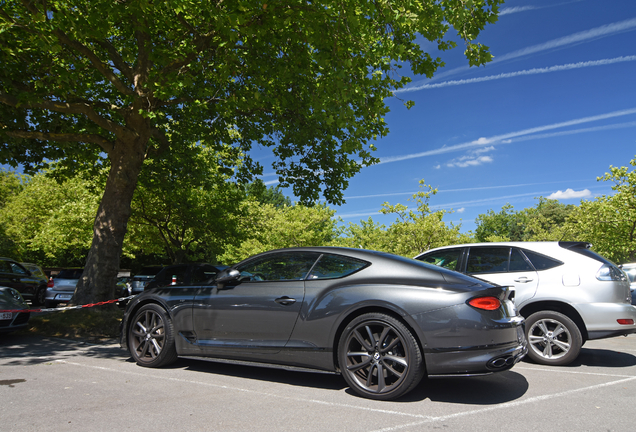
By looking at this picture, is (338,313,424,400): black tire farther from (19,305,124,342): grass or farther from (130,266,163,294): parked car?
(130,266,163,294): parked car

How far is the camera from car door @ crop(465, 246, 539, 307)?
20.7ft

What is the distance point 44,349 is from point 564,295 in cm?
783

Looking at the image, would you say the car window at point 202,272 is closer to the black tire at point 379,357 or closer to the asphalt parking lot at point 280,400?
the asphalt parking lot at point 280,400

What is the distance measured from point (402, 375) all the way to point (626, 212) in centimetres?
2802

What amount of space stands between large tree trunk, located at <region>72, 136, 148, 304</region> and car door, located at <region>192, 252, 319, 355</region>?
6268 millimetres

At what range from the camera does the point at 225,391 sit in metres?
4.44

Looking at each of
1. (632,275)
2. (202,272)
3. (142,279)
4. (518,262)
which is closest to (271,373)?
(518,262)

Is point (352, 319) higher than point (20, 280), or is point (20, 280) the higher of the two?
point (20, 280)

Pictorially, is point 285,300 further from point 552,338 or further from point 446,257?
point 552,338

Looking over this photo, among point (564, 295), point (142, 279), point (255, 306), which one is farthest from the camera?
point (142, 279)

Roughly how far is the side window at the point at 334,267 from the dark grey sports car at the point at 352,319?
0.04 ft

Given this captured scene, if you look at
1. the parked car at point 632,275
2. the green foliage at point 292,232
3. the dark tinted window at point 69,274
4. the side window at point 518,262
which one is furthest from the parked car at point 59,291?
the green foliage at point 292,232

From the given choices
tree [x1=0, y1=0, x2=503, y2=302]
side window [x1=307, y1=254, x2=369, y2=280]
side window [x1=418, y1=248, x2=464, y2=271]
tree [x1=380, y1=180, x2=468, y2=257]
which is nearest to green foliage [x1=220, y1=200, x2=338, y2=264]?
tree [x1=380, y1=180, x2=468, y2=257]

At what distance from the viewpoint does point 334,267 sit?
470 centimetres
